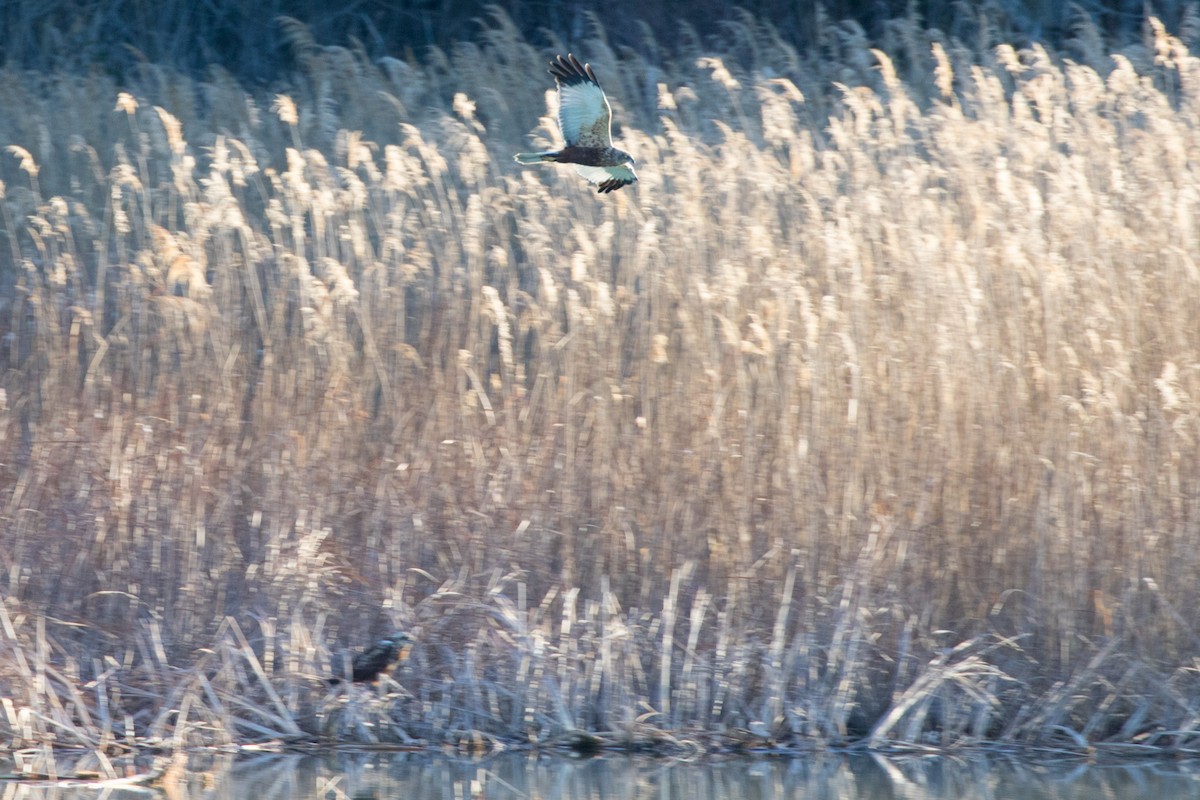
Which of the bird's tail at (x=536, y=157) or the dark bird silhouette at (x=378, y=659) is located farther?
the dark bird silhouette at (x=378, y=659)

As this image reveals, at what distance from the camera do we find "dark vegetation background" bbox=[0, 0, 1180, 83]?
7594mm

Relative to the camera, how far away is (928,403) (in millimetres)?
3947

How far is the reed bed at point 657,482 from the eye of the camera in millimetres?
3693

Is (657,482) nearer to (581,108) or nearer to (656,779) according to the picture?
(656,779)

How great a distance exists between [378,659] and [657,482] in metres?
0.87

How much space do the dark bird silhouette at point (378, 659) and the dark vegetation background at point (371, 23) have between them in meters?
4.57

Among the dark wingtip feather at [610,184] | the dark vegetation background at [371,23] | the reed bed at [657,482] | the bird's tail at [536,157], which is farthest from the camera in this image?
the dark vegetation background at [371,23]

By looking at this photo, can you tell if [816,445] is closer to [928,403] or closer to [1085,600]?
[928,403]

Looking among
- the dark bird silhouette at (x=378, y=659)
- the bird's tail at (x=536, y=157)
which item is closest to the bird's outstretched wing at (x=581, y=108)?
the bird's tail at (x=536, y=157)

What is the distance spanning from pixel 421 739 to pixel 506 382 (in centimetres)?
103

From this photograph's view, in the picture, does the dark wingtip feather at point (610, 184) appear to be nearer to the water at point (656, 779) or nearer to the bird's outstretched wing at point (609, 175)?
the bird's outstretched wing at point (609, 175)

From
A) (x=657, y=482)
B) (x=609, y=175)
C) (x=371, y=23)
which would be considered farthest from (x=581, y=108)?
(x=371, y=23)

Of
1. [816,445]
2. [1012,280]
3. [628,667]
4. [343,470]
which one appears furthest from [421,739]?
[1012,280]

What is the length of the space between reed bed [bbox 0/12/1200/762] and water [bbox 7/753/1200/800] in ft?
0.27
